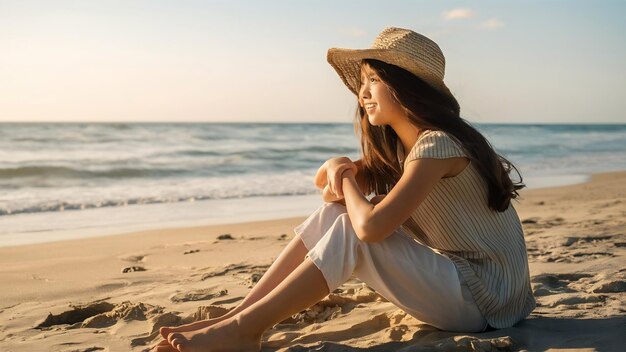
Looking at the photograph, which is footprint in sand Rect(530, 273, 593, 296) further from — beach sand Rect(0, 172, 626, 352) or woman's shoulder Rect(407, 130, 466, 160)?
woman's shoulder Rect(407, 130, 466, 160)

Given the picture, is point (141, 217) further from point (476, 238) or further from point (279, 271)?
point (476, 238)

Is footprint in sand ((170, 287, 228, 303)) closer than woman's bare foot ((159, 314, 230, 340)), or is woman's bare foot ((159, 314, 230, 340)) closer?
woman's bare foot ((159, 314, 230, 340))

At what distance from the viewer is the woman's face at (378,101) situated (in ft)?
10.2

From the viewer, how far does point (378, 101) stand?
314 cm

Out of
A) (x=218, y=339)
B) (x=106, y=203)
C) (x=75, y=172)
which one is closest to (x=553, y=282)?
(x=218, y=339)

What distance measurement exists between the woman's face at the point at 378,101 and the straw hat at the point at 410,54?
87 millimetres

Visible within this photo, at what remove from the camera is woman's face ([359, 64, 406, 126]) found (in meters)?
3.11

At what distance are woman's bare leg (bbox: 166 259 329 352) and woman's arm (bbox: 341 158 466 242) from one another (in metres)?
0.27

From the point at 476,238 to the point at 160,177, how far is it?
11493 millimetres

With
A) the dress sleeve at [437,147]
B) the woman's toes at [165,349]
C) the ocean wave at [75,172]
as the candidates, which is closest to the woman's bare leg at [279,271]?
the woman's toes at [165,349]

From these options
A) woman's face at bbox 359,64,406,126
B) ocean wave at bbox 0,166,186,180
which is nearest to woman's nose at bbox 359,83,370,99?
woman's face at bbox 359,64,406,126

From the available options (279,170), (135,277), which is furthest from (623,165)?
(135,277)

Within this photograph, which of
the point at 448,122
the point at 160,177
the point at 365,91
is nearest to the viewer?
the point at 448,122

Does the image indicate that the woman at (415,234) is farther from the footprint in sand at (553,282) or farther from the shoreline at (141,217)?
the shoreline at (141,217)
